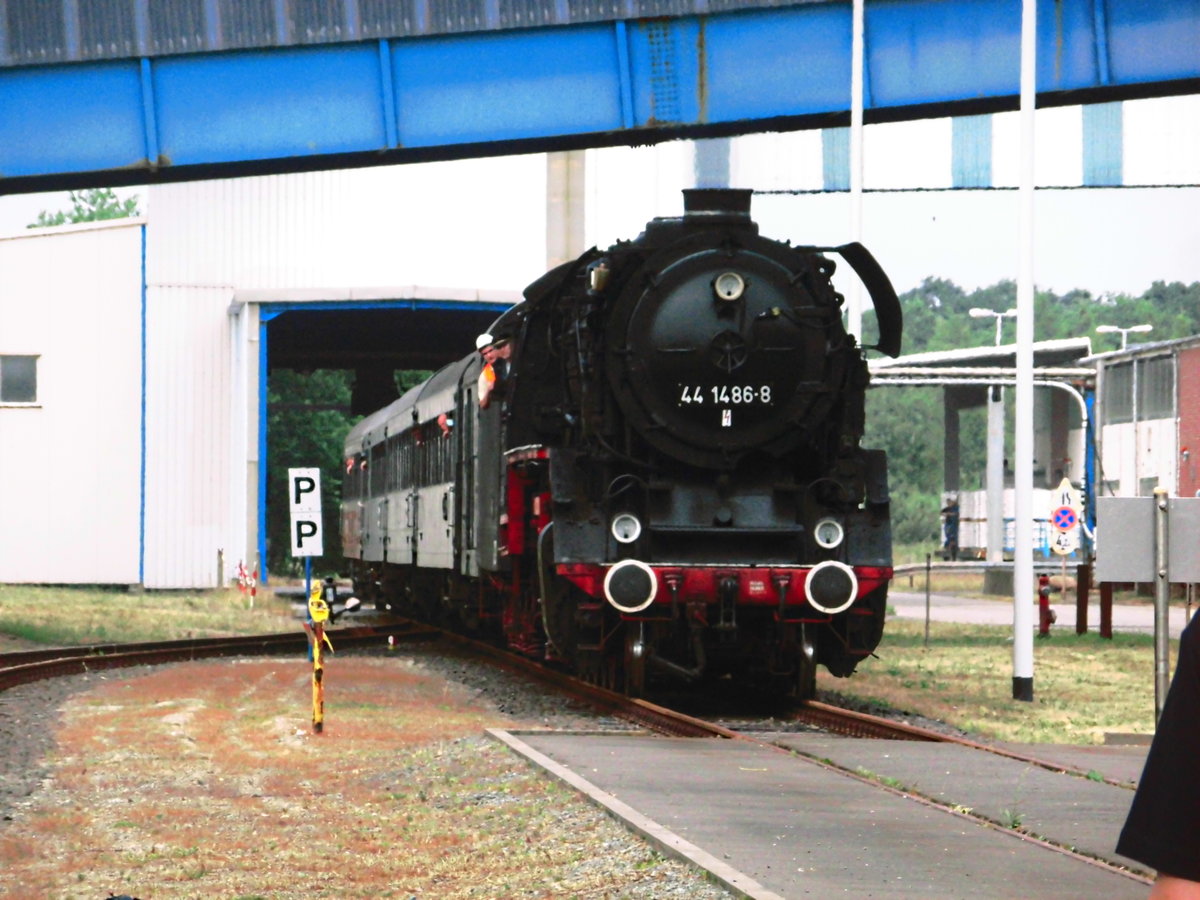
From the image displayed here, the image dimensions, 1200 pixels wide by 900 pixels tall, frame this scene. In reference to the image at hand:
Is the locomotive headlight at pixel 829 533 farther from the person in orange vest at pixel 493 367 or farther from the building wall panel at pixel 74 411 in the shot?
the building wall panel at pixel 74 411

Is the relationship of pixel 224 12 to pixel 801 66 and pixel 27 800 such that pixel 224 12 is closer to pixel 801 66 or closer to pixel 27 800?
pixel 801 66

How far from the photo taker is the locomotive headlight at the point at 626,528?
14664 millimetres

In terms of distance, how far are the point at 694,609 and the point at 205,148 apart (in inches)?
299

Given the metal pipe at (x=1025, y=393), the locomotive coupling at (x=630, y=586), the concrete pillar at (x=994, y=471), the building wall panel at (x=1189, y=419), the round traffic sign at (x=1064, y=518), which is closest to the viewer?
the locomotive coupling at (x=630, y=586)

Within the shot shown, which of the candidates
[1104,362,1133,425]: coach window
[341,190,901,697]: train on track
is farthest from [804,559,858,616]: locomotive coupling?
[1104,362,1133,425]: coach window

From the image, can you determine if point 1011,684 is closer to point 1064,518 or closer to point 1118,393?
point 1064,518

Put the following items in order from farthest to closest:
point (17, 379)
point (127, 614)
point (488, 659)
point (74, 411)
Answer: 1. point (17, 379)
2. point (74, 411)
3. point (127, 614)
4. point (488, 659)

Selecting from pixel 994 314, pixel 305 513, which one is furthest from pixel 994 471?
pixel 305 513

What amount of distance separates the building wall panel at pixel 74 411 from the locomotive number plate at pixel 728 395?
23334 millimetres

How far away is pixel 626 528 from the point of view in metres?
14.7

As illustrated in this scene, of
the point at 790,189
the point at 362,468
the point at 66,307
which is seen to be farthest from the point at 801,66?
the point at 66,307

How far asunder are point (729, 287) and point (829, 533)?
2068mm

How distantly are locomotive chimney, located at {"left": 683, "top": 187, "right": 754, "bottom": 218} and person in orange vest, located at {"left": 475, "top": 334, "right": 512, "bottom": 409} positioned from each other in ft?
6.99

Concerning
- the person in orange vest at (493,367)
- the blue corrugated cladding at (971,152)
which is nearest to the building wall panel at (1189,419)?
the blue corrugated cladding at (971,152)
